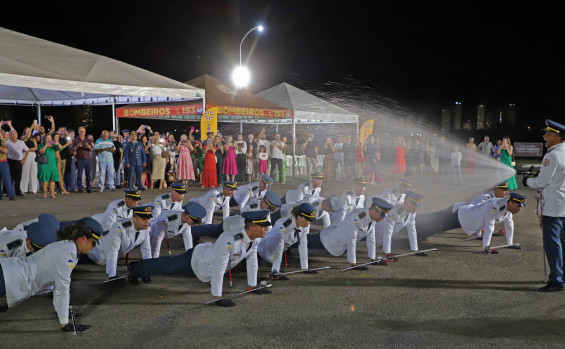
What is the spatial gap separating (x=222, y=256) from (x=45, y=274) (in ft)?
6.29

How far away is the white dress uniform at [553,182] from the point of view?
630 centimetres

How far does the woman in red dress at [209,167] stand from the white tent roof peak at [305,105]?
6.98 meters

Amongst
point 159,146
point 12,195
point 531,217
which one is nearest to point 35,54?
point 12,195

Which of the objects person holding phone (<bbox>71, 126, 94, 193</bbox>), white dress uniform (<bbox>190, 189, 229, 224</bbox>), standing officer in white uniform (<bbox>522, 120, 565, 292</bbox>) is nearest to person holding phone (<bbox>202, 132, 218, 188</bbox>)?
person holding phone (<bbox>71, 126, 94, 193</bbox>)

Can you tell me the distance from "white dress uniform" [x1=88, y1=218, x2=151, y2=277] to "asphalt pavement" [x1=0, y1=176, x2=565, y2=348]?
329 millimetres

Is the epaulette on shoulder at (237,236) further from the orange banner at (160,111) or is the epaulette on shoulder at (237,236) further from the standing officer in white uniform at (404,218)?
the orange banner at (160,111)

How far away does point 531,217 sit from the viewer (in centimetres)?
1325

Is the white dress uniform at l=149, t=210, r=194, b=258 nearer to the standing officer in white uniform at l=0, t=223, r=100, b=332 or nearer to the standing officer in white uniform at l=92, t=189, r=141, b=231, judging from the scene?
the standing officer in white uniform at l=92, t=189, r=141, b=231

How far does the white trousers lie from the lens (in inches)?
613

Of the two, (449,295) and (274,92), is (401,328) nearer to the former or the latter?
(449,295)

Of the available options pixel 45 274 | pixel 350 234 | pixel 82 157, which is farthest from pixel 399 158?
pixel 45 274

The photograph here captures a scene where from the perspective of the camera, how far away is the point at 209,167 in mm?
18906

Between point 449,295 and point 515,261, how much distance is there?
259 centimetres

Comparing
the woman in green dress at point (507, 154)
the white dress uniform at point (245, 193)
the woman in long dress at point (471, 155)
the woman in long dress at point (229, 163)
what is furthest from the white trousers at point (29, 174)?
the woman in long dress at point (471, 155)
